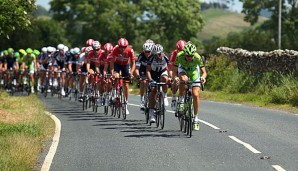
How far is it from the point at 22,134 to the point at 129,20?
6535 centimetres

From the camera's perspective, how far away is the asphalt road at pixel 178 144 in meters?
11.4

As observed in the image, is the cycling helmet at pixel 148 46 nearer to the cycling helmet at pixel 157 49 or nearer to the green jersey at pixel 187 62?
the cycling helmet at pixel 157 49

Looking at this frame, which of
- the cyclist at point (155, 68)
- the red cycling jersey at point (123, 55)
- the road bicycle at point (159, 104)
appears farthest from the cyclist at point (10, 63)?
the road bicycle at point (159, 104)

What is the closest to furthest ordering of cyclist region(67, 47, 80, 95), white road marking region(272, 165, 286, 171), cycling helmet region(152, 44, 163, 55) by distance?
white road marking region(272, 165, 286, 171), cycling helmet region(152, 44, 163, 55), cyclist region(67, 47, 80, 95)

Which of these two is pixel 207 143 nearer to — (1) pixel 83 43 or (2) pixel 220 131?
(2) pixel 220 131

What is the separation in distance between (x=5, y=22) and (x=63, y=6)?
6034cm

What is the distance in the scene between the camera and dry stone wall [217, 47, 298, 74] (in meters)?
28.5

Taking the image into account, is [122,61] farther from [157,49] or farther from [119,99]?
[157,49]

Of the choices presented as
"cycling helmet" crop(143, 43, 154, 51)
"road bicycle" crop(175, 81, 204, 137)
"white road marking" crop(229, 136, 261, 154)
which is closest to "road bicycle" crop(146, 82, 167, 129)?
"road bicycle" crop(175, 81, 204, 137)

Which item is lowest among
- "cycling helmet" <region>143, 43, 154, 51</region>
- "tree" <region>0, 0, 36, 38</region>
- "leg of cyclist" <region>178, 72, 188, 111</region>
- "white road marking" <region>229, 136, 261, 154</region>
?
"white road marking" <region>229, 136, 261, 154</region>

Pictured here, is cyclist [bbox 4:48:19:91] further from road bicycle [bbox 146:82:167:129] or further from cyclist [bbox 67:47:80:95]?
road bicycle [bbox 146:82:167:129]

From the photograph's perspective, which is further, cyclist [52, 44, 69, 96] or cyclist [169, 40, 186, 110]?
cyclist [52, 44, 69, 96]

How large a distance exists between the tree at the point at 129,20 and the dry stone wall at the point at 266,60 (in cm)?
4101

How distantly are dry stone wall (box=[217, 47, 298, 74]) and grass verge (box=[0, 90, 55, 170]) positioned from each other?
1031 centimetres
